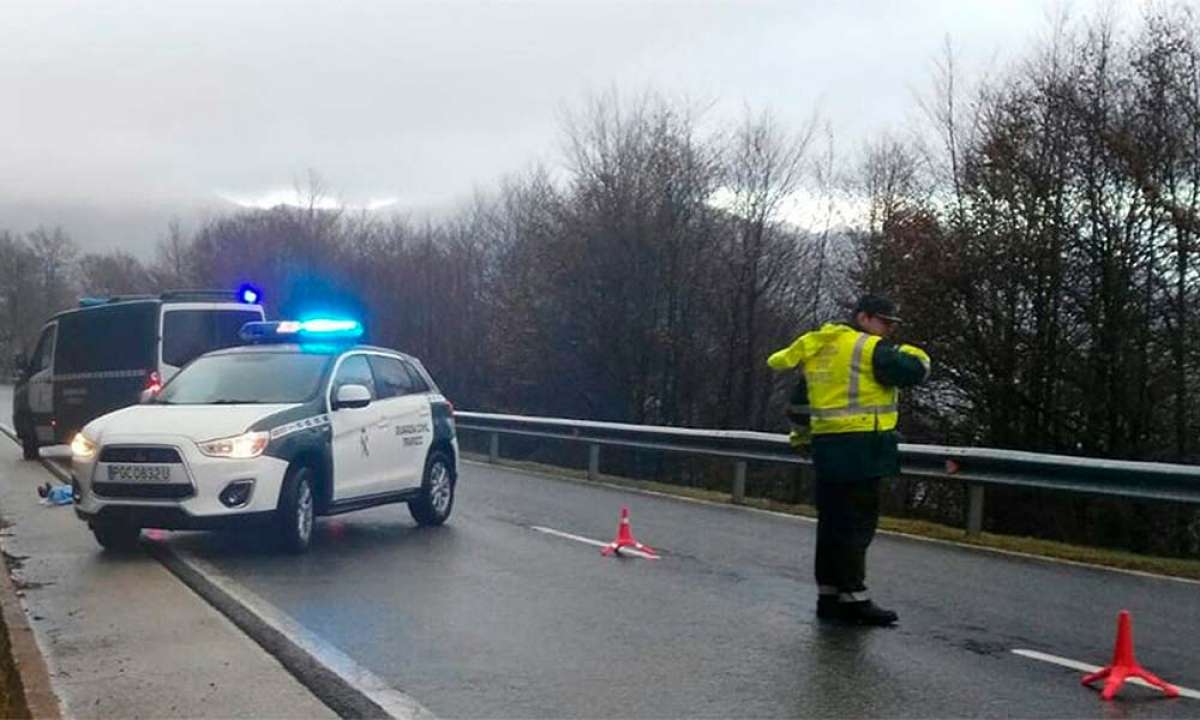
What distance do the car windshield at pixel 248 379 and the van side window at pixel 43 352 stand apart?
9.30 metres

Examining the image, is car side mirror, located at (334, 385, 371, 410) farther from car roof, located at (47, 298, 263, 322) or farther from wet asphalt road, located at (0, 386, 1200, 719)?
car roof, located at (47, 298, 263, 322)

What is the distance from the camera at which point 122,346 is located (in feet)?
60.2

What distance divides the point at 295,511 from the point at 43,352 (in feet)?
38.7

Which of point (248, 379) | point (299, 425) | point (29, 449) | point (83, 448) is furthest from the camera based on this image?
point (29, 449)

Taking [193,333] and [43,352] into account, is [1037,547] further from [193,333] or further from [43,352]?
[43,352]

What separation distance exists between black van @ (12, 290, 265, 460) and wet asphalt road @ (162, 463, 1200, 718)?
6272 millimetres

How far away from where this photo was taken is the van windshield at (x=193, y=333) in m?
18.0

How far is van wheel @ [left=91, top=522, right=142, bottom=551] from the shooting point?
35.4ft

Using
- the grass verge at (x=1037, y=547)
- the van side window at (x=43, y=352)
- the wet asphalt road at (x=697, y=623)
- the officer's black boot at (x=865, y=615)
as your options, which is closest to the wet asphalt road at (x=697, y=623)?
the wet asphalt road at (x=697, y=623)

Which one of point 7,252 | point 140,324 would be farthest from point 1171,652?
point 7,252

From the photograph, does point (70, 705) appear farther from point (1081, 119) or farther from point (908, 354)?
point (1081, 119)

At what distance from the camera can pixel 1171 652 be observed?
742cm

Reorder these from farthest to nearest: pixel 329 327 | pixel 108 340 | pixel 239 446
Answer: pixel 108 340 → pixel 329 327 → pixel 239 446

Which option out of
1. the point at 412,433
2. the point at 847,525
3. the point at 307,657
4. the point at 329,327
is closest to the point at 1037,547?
the point at 847,525
